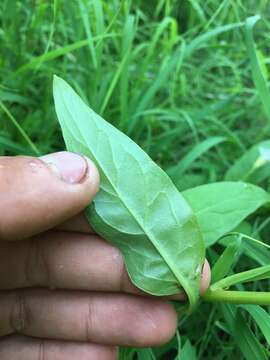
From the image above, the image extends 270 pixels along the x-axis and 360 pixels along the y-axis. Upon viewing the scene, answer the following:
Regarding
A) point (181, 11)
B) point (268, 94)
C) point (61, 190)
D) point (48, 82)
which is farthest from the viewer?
point (181, 11)

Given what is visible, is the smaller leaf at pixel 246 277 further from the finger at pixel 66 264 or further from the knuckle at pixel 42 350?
the knuckle at pixel 42 350

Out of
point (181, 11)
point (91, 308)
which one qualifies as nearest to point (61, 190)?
point (91, 308)

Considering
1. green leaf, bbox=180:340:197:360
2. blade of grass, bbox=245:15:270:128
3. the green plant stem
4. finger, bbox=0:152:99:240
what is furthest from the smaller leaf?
blade of grass, bbox=245:15:270:128

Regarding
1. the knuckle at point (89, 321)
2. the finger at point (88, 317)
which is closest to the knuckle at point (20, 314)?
the finger at point (88, 317)

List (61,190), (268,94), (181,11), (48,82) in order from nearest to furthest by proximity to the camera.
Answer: (61,190)
(268,94)
(48,82)
(181,11)

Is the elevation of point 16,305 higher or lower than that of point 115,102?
lower

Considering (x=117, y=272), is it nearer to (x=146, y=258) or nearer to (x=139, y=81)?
(x=146, y=258)
